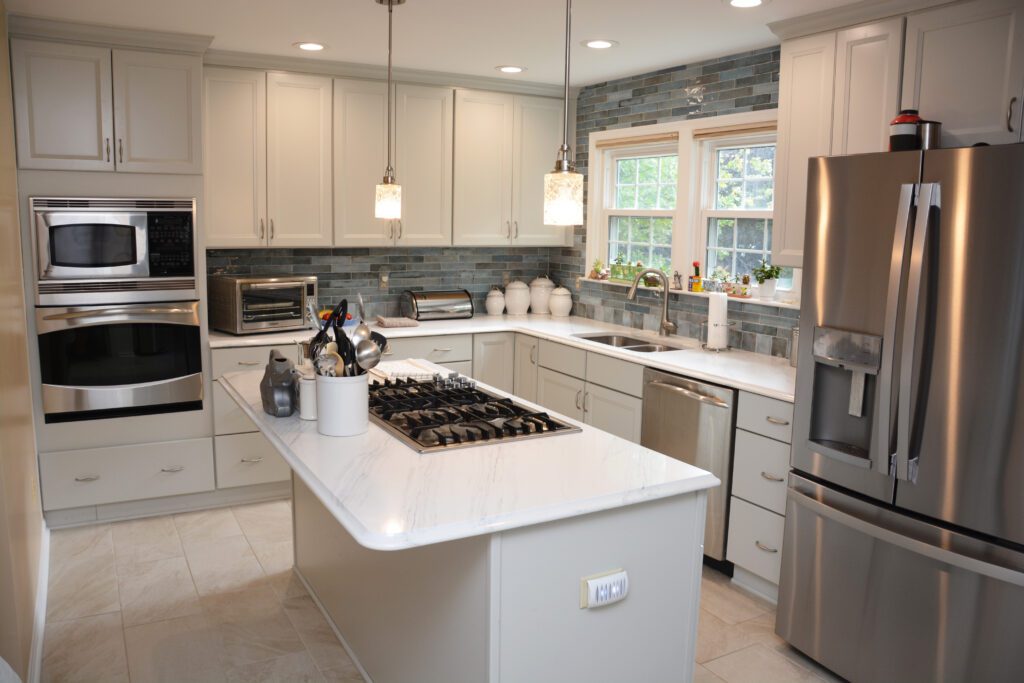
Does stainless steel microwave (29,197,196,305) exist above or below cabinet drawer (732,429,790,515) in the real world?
above

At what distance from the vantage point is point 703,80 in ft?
14.6

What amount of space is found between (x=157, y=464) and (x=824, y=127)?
3.51m

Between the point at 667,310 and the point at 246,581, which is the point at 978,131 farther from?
the point at 246,581

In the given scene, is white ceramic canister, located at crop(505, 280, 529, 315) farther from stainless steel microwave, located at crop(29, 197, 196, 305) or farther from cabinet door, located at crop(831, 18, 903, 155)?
cabinet door, located at crop(831, 18, 903, 155)

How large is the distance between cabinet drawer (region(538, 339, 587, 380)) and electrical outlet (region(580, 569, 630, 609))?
7.64ft

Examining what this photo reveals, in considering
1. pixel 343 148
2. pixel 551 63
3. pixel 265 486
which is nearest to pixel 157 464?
pixel 265 486

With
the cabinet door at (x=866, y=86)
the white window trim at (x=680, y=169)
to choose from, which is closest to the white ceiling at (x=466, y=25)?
the cabinet door at (x=866, y=86)

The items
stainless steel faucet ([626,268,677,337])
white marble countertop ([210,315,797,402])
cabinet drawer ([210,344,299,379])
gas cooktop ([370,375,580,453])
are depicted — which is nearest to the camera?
gas cooktop ([370,375,580,453])

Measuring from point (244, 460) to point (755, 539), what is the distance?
2639mm

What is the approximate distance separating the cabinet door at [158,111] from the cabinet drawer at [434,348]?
1403 mm

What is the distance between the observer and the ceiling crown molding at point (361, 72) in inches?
175

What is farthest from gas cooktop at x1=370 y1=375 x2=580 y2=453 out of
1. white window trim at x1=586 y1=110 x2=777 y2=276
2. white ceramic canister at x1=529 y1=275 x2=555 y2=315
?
white ceramic canister at x1=529 y1=275 x2=555 y2=315

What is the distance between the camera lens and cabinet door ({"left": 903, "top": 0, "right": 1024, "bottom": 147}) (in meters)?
2.72

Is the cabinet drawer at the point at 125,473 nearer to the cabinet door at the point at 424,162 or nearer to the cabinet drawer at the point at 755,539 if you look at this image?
the cabinet door at the point at 424,162
